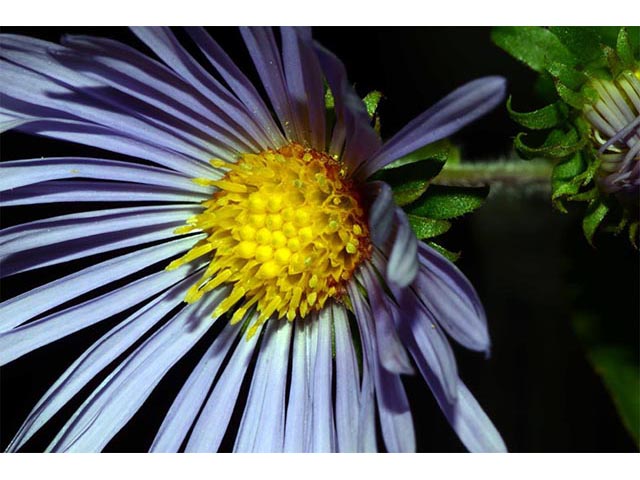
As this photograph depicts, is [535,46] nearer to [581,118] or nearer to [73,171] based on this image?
[581,118]

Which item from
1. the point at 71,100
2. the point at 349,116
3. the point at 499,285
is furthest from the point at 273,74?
the point at 499,285

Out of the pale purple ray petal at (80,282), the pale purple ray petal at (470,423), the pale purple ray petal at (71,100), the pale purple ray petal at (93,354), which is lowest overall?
the pale purple ray petal at (470,423)

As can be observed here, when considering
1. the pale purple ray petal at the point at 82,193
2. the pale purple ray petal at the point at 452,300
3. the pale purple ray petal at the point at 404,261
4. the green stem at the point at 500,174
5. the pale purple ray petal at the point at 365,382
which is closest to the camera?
the pale purple ray petal at the point at 404,261

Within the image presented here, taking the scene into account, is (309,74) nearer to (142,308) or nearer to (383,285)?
(383,285)

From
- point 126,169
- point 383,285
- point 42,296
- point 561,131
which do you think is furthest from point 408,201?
point 42,296

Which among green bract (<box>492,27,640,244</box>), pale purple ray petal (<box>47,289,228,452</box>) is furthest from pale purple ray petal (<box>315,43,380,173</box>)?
pale purple ray petal (<box>47,289,228,452</box>)

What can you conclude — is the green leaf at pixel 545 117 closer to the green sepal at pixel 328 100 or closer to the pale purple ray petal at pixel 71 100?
the green sepal at pixel 328 100

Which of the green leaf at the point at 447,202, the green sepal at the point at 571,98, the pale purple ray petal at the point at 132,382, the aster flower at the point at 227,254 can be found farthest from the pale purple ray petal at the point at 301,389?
the green sepal at the point at 571,98
